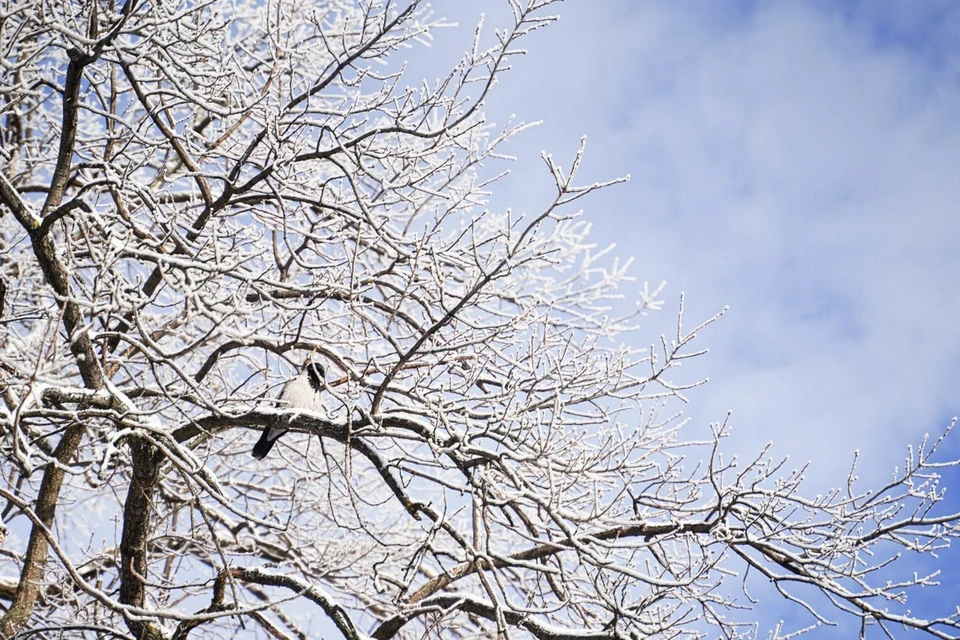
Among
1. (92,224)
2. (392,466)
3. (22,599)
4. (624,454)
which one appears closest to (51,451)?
(22,599)

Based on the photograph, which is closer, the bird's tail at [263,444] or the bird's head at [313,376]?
the bird's head at [313,376]

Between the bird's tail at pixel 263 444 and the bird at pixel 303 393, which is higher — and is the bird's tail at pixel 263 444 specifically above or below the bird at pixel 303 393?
below

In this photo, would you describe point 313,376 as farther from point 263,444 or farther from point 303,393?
point 263,444

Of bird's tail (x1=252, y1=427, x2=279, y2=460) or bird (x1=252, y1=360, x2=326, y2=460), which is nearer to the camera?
bird (x1=252, y1=360, x2=326, y2=460)

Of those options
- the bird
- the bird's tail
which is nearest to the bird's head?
the bird

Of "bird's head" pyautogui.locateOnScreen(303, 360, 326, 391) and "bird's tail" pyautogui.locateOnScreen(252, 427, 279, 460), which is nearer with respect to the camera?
"bird's head" pyautogui.locateOnScreen(303, 360, 326, 391)

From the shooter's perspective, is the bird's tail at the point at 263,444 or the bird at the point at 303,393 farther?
the bird's tail at the point at 263,444

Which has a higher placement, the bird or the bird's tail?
the bird

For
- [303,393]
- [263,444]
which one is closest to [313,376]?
[303,393]

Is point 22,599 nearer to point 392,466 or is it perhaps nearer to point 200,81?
point 392,466

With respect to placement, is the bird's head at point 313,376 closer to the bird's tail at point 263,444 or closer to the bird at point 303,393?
the bird at point 303,393

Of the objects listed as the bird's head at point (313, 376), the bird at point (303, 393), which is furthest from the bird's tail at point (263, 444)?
the bird's head at point (313, 376)

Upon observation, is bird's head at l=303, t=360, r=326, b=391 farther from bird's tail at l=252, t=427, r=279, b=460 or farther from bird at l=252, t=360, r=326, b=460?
bird's tail at l=252, t=427, r=279, b=460

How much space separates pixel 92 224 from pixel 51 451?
7.91 ft
